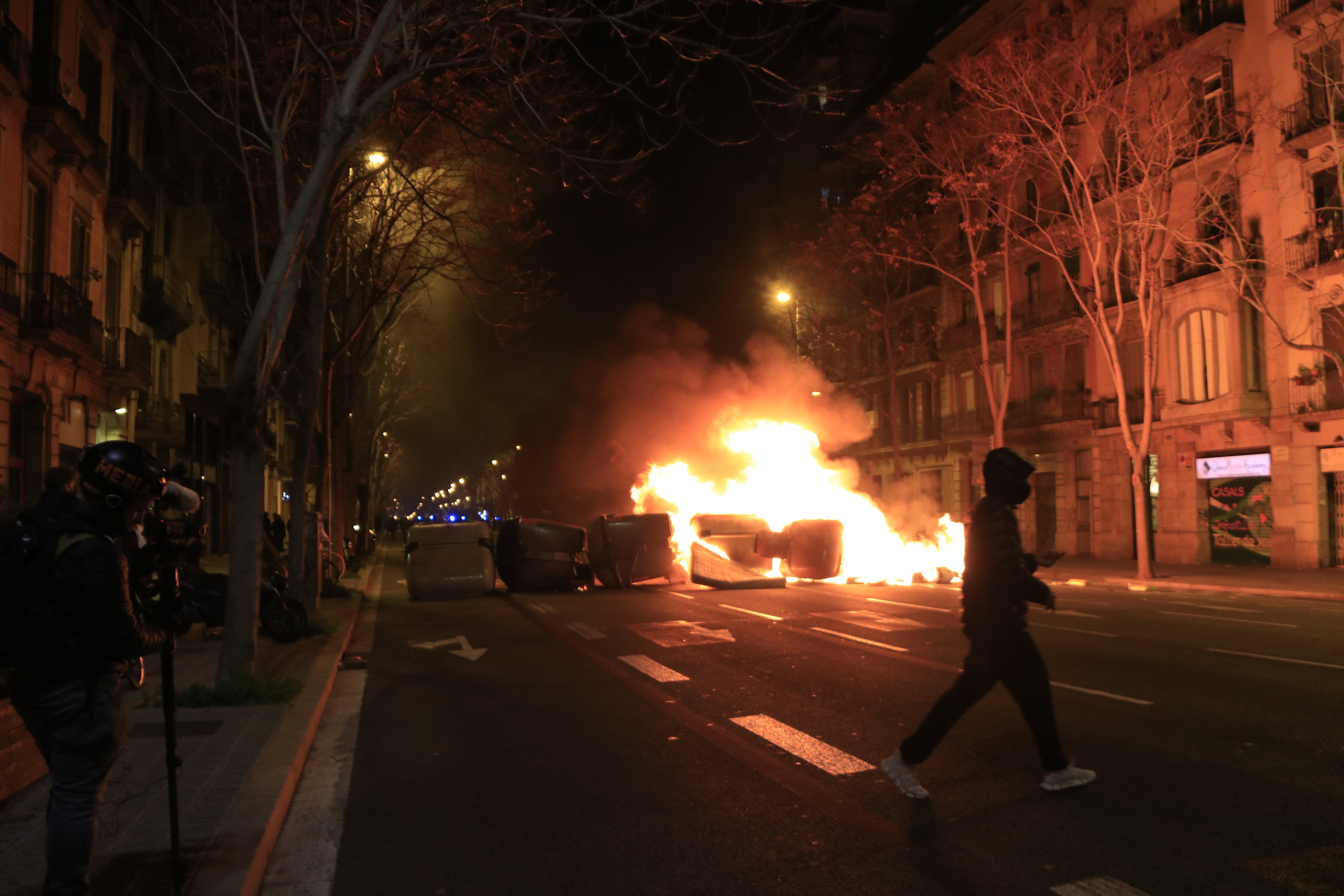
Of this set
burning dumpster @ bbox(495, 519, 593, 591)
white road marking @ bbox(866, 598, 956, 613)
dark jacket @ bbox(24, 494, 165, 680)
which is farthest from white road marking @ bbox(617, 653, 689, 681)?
burning dumpster @ bbox(495, 519, 593, 591)

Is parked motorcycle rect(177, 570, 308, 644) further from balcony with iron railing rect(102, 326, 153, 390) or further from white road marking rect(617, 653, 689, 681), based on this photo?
balcony with iron railing rect(102, 326, 153, 390)

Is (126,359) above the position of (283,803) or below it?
above

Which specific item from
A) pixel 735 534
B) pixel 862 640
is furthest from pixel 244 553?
pixel 735 534

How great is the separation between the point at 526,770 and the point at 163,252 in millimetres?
27023

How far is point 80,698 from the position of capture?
10.8 ft

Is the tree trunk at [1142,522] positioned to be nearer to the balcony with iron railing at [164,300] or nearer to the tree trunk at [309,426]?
the tree trunk at [309,426]

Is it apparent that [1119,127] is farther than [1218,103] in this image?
No

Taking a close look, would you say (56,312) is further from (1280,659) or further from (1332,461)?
(1332,461)

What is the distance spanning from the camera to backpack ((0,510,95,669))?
319 centimetres

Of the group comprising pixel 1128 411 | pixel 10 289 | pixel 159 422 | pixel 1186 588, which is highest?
pixel 10 289

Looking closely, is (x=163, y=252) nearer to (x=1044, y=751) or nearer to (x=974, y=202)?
(x=974, y=202)

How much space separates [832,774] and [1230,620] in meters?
10.4

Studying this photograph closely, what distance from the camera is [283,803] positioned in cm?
515

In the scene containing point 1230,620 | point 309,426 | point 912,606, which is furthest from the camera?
point 912,606
